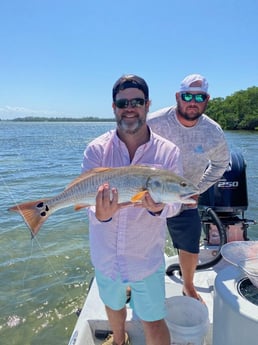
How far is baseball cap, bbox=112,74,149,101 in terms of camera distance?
2.35 metres

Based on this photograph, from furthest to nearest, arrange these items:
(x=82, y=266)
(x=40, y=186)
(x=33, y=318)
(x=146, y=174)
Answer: (x=40, y=186)
(x=82, y=266)
(x=33, y=318)
(x=146, y=174)

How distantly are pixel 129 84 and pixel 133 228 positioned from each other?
0.99m

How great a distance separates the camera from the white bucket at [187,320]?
2645mm

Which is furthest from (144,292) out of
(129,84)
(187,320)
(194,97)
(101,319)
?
(194,97)

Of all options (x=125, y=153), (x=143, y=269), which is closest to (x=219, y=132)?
(x=125, y=153)

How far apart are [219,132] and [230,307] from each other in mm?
1829

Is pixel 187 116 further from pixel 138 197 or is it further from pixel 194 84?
pixel 138 197

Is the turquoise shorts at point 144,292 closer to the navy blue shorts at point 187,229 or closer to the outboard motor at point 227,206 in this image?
the navy blue shorts at point 187,229

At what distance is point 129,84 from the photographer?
234cm

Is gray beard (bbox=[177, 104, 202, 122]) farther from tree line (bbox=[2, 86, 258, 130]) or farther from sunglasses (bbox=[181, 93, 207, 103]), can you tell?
tree line (bbox=[2, 86, 258, 130])

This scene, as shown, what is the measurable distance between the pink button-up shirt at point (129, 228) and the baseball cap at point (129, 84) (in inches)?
12.2

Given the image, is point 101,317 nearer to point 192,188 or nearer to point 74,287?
point 192,188

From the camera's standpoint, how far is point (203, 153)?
3303mm

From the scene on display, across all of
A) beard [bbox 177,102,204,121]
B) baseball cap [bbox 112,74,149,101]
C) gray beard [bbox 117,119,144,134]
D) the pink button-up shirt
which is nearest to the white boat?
the pink button-up shirt
